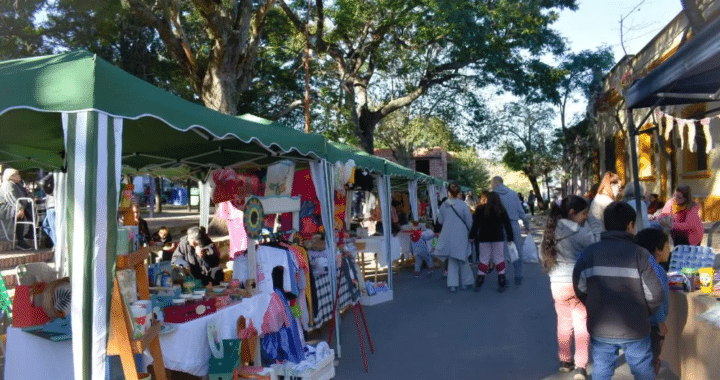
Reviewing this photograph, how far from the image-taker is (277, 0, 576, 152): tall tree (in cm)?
1939

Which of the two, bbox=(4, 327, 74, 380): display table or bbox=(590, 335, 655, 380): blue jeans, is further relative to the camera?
bbox=(4, 327, 74, 380): display table

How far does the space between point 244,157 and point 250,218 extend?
2.13 m

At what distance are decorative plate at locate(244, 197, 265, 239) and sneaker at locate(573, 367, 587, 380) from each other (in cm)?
305

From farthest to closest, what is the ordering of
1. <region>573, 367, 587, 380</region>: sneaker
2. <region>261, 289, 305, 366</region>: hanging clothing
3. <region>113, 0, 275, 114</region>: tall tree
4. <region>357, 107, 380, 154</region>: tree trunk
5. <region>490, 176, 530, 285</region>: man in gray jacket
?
1. <region>357, 107, 380, 154</region>: tree trunk
2. <region>113, 0, 275, 114</region>: tall tree
3. <region>490, 176, 530, 285</region>: man in gray jacket
4. <region>261, 289, 305, 366</region>: hanging clothing
5. <region>573, 367, 587, 380</region>: sneaker

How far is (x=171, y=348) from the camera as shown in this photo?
4469mm

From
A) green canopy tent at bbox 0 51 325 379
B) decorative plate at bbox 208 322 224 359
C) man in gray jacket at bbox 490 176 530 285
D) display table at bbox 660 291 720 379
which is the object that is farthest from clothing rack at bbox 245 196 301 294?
man in gray jacket at bbox 490 176 530 285

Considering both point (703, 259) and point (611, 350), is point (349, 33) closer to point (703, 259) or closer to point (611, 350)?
point (703, 259)

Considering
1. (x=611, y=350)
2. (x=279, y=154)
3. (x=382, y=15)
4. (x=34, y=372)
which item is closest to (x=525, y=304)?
(x=279, y=154)

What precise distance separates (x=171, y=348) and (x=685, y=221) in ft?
19.5

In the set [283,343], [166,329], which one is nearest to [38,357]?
[166,329]

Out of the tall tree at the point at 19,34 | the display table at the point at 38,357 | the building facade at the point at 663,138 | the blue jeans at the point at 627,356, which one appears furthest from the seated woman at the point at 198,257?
the tall tree at the point at 19,34

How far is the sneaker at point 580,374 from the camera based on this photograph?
5.07 metres

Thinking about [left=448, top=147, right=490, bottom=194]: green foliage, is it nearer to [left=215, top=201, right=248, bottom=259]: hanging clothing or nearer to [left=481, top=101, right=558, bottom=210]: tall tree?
[left=481, top=101, right=558, bottom=210]: tall tree

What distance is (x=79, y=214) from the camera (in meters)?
3.39
